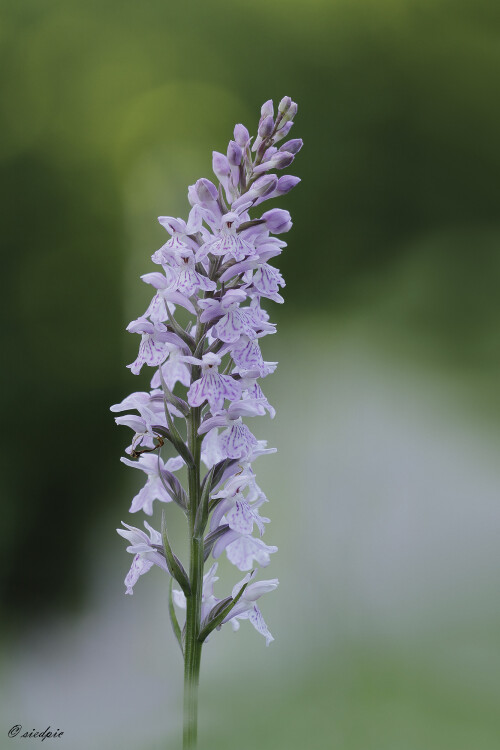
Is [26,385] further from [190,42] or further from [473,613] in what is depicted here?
[473,613]

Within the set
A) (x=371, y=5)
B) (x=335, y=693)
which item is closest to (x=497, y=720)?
(x=335, y=693)

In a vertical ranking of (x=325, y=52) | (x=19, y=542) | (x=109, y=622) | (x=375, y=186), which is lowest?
(x=109, y=622)

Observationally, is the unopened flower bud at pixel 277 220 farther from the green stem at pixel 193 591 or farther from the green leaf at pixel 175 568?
the green leaf at pixel 175 568

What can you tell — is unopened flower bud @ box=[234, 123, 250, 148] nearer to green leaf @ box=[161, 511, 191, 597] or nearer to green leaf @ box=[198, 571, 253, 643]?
green leaf @ box=[161, 511, 191, 597]

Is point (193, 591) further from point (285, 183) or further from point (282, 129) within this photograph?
point (282, 129)

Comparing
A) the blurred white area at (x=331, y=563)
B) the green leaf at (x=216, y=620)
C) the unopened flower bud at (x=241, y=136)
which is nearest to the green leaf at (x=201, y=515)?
the green leaf at (x=216, y=620)

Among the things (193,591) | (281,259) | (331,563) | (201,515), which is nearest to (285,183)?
(201,515)
